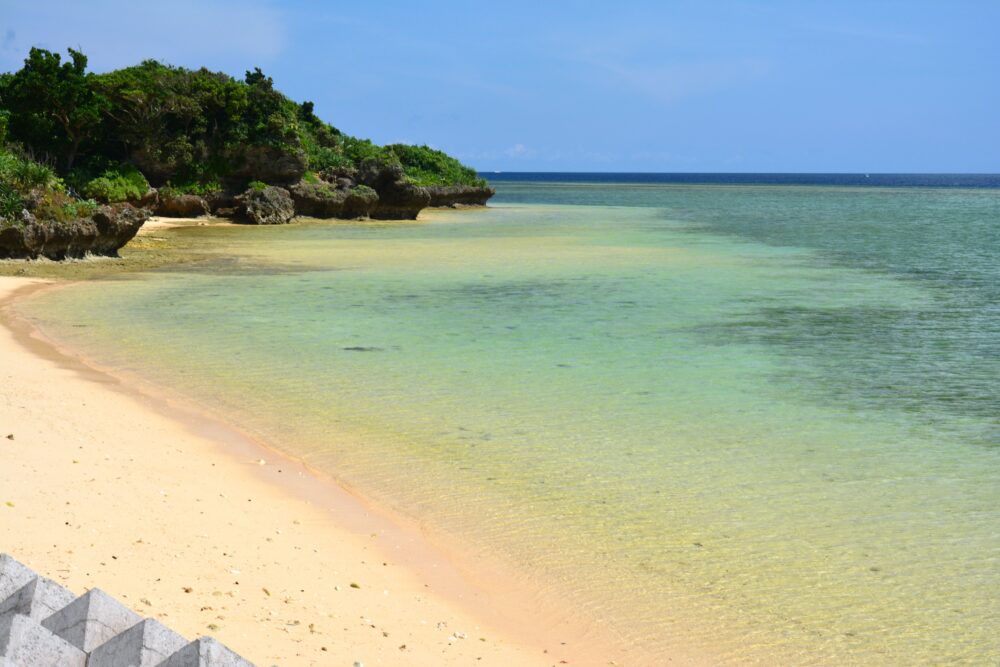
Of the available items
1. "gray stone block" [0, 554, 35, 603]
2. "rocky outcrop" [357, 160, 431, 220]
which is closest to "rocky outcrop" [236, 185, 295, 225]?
"rocky outcrop" [357, 160, 431, 220]

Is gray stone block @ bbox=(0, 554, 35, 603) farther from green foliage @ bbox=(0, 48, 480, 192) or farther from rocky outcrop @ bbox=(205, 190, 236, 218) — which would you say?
rocky outcrop @ bbox=(205, 190, 236, 218)

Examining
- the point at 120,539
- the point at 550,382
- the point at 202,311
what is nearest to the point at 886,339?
the point at 550,382

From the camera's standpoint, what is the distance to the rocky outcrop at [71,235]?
2138 cm

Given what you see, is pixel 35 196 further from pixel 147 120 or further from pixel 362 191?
pixel 362 191

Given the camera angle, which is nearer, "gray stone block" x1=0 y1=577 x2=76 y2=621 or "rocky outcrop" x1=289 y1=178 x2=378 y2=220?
"gray stone block" x1=0 y1=577 x2=76 y2=621

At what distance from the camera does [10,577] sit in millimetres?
3354

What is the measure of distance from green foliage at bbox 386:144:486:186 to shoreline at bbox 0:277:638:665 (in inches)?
2172

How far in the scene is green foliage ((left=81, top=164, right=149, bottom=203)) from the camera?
3641 cm

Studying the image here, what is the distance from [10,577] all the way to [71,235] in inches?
815

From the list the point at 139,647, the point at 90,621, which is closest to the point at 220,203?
the point at 90,621

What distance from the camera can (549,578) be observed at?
6191 millimetres

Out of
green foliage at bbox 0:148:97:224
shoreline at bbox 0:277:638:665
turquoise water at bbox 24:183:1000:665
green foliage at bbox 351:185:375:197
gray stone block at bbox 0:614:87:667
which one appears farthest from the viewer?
green foliage at bbox 351:185:375:197

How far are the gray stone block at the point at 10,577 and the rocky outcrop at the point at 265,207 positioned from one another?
38.7 metres

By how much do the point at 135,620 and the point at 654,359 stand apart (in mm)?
10013
